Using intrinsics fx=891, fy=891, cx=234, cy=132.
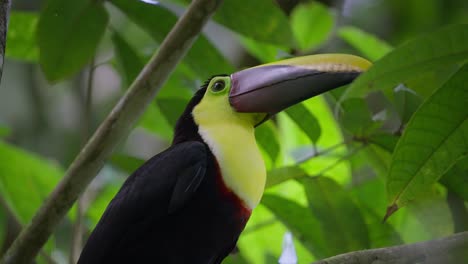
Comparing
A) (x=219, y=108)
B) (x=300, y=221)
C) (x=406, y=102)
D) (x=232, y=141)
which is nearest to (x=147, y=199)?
(x=232, y=141)

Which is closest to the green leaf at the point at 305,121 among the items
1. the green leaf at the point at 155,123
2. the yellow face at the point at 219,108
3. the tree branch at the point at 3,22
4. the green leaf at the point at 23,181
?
the yellow face at the point at 219,108

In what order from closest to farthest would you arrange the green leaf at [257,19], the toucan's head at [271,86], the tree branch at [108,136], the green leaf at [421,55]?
the green leaf at [421,55]
the tree branch at [108,136]
the toucan's head at [271,86]
the green leaf at [257,19]

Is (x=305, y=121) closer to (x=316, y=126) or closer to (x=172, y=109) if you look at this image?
(x=316, y=126)

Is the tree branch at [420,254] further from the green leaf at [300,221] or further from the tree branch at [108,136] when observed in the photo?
the tree branch at [108,136]

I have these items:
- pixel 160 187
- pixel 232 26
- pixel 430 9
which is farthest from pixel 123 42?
pixel 430 9

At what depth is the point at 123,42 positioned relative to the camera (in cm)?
295

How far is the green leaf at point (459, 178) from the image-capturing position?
2.55m

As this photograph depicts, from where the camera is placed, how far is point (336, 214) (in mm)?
2773

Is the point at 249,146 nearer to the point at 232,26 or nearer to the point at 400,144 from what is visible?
the point at 232,26

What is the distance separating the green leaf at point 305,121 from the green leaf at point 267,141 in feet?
0.62

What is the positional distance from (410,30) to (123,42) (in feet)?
9.53

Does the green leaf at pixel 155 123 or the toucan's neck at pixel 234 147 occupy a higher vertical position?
the toucan's neck at pixel 234 147

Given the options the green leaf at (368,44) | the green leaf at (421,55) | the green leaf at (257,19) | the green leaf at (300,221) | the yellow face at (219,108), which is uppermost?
the green leaf at (421,55)

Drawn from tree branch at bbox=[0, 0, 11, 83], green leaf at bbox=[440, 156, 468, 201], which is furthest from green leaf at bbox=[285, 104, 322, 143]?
tree branch at bbox=[0, 0, 11, 83]
